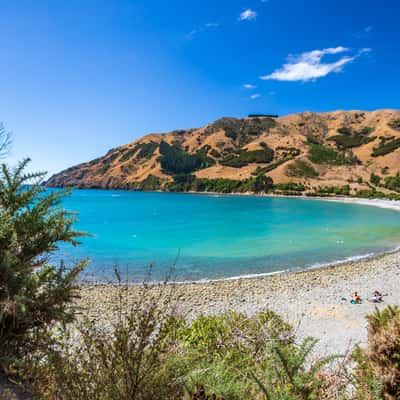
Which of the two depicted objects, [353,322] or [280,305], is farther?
[280,305]

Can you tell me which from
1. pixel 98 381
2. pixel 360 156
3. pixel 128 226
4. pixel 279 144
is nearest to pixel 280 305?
pixel 98 381

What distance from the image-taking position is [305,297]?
54.9ft

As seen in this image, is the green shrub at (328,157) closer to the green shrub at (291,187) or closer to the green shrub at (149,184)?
the green shrub at (291,187)

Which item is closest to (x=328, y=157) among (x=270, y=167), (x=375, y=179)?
(x=270, y=167)

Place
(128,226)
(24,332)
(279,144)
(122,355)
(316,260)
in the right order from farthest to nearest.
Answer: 1. (279,144)
2. (128,226)
3. (316,260)
4. (24,332)
5. (122,355)

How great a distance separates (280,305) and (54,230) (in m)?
13.7

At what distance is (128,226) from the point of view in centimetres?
5056

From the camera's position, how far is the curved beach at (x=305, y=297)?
1267 centimetres

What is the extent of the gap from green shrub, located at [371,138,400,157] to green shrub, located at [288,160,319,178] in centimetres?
2849

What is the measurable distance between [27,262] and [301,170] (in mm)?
133691

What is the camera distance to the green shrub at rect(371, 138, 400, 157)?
408 ft

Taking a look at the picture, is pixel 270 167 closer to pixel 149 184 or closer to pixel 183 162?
pixel 183 162

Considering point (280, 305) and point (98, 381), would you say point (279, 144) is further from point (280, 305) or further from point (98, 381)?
point (98, 381)

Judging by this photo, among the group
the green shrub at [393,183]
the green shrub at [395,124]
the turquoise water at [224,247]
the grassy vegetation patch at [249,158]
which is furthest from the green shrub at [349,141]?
the turquoise water at [224,247]
